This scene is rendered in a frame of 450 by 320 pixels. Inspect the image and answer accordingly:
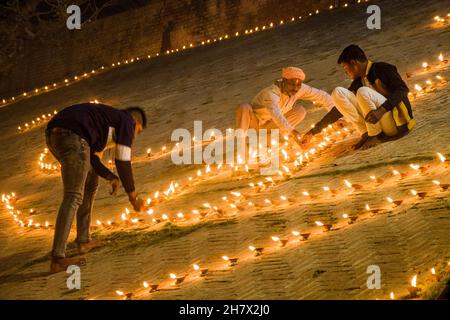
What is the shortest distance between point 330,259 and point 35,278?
102 inches

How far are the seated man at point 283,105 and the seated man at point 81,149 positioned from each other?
2115mm

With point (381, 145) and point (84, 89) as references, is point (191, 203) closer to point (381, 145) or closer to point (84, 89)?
point (381, 145)

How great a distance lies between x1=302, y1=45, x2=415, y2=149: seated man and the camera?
5.85m

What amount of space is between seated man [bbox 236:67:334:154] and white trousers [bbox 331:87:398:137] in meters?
0.67

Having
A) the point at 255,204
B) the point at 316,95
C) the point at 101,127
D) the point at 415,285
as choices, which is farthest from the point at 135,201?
the point at 316,95

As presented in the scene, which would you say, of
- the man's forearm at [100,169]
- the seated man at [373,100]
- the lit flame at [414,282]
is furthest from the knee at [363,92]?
the lit flame at [414,282]

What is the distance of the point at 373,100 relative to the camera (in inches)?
230

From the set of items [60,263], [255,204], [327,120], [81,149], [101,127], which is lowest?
[60,263]

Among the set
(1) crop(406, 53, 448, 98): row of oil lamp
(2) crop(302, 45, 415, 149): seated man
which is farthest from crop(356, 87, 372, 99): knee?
(1) crop(406, 53, 448, 98): row of oil lamp

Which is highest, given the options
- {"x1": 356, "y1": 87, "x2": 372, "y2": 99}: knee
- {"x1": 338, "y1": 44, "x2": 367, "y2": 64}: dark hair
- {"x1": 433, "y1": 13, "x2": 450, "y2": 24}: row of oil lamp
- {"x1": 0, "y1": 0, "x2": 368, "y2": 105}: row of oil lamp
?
{"x1": 0, "y1": 0, "x2": 368, "y2": 105}: row of oil lamp

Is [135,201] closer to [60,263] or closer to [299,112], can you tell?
[60,263]

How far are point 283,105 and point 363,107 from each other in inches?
56.1

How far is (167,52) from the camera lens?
1744 centimetres

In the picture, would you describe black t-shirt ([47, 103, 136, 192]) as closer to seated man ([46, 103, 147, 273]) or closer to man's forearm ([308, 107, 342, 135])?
seated man ([46, 103, 147, 273])
